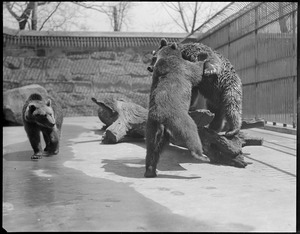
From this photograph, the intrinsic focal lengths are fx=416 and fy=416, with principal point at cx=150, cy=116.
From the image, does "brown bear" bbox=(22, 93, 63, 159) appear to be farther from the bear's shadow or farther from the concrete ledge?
the concrete ledge

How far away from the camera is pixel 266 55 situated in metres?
7.65

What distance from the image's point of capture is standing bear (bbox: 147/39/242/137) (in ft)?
12.8

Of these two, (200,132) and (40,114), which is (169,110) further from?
(40,114)

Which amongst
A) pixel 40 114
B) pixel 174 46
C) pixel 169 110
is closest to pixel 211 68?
pixel 174 46

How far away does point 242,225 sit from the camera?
2.07 metres

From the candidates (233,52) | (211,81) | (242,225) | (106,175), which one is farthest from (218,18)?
(242,225)

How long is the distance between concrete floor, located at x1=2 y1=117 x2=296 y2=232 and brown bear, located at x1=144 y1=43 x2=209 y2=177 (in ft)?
0.83

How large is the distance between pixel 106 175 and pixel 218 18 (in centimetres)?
576

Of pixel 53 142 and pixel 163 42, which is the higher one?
pixel 163 42

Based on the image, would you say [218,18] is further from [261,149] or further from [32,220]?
[32,220]

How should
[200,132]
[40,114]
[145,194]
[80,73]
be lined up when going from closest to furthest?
1. [145,194]
2. [200,132]
3. [40,114]
4. [80,73]

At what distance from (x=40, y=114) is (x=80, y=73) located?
6.75 metres

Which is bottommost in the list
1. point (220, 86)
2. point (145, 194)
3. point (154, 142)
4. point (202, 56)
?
point (145, 194)

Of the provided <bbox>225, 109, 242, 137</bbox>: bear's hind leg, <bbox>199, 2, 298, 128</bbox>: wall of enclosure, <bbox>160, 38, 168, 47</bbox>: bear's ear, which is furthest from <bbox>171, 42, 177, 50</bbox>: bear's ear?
<bbox>199, 2, 298, 128</bbox>: wall of enclosure
